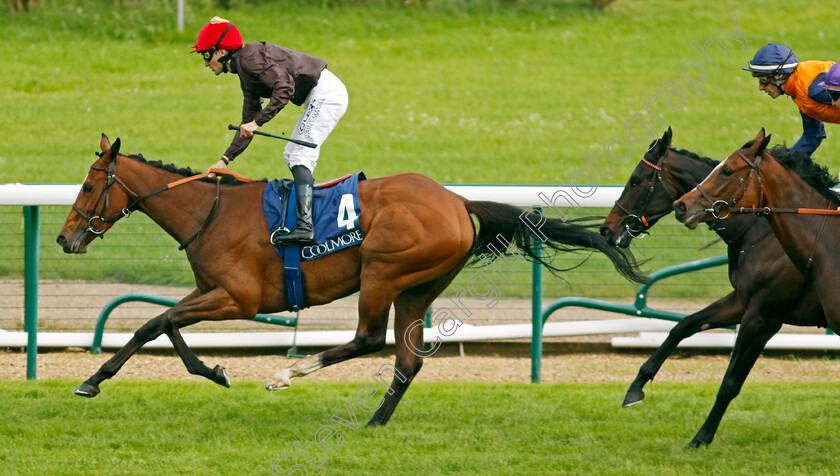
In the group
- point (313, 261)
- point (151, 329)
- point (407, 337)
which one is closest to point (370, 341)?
point (407, 337)

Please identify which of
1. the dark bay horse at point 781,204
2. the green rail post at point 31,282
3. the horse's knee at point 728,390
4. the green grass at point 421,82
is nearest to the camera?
the dark bay horse at point 781,204

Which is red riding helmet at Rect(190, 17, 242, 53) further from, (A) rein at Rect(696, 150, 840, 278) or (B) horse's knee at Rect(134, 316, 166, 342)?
(A) rein at Rect(696, 150, 840, 278)

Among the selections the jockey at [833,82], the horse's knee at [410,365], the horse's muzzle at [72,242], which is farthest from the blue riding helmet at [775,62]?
the horse's muzzle at [72,242]

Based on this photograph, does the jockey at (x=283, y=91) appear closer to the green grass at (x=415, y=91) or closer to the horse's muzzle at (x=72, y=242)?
the horse's muzzle at (x=72, y=242)

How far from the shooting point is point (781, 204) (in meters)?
4.65

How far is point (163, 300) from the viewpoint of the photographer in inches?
267

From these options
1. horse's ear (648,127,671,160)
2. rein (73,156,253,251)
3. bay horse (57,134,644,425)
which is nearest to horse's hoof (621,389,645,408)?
bay horse (57,134,644,425)

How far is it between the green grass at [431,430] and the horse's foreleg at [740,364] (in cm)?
10

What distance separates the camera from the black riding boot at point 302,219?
5.10 m

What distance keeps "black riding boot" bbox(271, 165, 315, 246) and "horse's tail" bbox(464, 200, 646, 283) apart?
0.85 meters

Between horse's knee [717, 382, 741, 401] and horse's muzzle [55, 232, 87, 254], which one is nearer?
horse's knee [717, 382, 741, 401]

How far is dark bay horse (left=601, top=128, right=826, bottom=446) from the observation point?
5.03 meters

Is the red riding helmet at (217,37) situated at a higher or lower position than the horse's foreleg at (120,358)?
Result: higher

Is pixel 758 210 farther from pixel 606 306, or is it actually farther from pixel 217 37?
pixel 217 37
